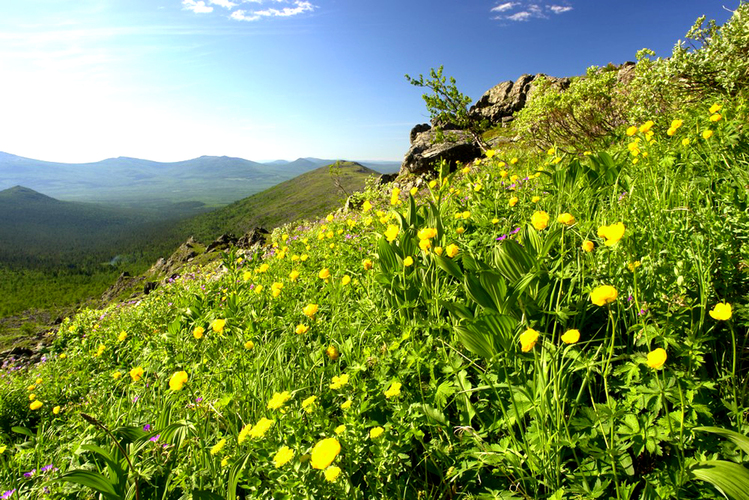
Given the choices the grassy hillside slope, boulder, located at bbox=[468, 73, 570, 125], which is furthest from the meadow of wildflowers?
the grassy hillside slope

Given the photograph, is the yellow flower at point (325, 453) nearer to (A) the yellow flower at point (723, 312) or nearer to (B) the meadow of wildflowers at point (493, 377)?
(B) the meadow of wildflowers at point (493, 377)

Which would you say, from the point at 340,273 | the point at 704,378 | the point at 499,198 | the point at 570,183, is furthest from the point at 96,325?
A: the point at 704,378

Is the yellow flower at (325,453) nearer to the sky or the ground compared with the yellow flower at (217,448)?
nearer to the sky

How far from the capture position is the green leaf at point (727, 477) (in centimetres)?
105

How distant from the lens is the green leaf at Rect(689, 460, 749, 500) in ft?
3.44

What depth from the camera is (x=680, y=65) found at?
4.28 m

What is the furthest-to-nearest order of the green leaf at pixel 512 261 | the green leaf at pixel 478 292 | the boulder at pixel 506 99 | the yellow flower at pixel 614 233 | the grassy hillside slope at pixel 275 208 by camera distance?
the grassy hillside slope at pixel 275 208
the boulder at pixel 506 99
the green leaf at pixel 512 261
the green leaf at pixel 478 292
the yellow flower at pixel 614 233

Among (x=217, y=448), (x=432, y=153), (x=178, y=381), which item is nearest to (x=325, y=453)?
(x=217, y=448)

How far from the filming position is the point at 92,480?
64.5 inches

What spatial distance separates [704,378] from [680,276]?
0.40 metres

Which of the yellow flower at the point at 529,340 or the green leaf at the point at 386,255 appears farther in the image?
the green leaf at the point at 386,255

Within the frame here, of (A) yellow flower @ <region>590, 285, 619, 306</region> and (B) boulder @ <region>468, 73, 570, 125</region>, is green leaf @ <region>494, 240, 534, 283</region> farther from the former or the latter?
(B) boulder @ <region>468, 73, 570, 125</region>

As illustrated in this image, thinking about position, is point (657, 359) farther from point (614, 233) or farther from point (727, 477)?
point (614, 233)

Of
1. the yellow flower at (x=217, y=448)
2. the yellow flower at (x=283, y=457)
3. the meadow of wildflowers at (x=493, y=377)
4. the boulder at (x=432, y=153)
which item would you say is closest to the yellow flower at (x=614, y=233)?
the meadow of wildflowers at (x=493, y=377)
